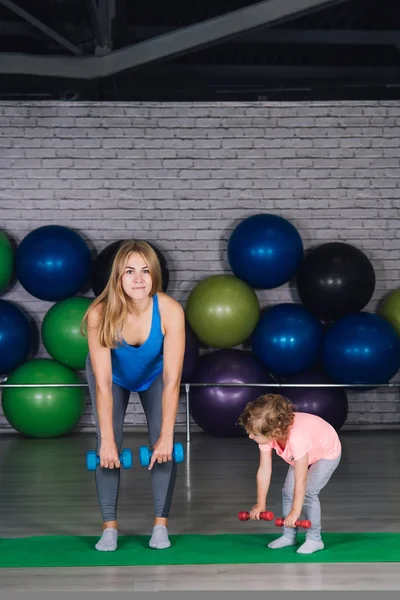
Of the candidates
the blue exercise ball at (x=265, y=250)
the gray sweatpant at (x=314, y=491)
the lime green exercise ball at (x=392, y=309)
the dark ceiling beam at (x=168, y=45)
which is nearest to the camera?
the gray sweatpant at (x=314, y=491)

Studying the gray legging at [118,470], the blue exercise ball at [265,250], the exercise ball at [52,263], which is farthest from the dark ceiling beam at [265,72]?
the gray legging at [118,470]

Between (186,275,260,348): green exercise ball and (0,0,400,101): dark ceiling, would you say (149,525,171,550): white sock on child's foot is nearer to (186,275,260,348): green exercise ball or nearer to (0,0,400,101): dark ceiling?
(186,275,260,348): green exercise ball

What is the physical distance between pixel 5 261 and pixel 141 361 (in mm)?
3074

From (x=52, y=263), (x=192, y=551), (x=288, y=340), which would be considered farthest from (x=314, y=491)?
(x=52, y=263)

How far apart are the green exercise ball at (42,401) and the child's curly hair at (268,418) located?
9.85ft

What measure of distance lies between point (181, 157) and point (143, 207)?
48 cm

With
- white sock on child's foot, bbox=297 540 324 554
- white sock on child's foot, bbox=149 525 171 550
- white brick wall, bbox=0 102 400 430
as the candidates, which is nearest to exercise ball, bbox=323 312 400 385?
white brick wall, bbox=0 102 400 430

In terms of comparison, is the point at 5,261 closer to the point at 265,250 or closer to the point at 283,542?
the point at 265,250

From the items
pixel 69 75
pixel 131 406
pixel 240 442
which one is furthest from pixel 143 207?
pixel 240 442

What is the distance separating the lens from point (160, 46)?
5879 millimetres

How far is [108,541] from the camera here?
307 centimetres

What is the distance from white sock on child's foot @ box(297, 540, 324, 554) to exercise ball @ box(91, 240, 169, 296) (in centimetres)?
303

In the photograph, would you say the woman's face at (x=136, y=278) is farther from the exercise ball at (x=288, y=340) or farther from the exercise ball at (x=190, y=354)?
the exercise ball at (x=288, y=340)

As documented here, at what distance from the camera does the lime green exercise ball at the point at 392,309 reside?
19.3 feet
